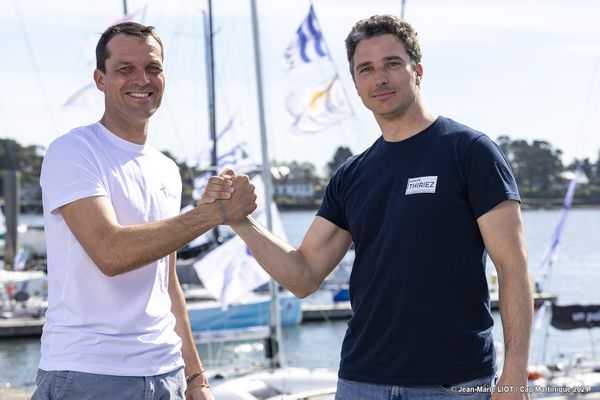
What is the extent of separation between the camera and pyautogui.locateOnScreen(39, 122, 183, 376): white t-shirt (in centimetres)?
304

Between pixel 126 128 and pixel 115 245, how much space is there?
51 centimetres

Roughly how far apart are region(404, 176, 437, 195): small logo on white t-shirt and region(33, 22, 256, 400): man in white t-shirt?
0.68 metres

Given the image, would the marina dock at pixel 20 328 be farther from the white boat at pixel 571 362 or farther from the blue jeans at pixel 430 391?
the blue jeans at pixel 430 391

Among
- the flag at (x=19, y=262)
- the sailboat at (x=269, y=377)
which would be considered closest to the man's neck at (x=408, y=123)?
the sailboat at (x=269, y=377)

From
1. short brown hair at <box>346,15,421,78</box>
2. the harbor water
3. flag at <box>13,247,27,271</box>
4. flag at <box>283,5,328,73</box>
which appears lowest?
the harbor water

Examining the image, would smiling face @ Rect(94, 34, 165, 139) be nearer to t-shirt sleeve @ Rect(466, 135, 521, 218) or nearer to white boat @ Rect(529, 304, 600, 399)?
t-shirt sleeve @ Rect(466, 135, 521, 218)

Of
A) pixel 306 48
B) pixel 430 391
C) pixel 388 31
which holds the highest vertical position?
pixel 306 48

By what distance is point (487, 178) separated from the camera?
305cm

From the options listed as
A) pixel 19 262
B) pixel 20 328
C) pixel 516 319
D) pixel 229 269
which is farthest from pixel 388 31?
pixel 19 262

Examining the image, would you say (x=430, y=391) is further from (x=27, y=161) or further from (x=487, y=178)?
(x=27, y=161)

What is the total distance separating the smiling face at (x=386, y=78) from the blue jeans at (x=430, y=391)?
94cm

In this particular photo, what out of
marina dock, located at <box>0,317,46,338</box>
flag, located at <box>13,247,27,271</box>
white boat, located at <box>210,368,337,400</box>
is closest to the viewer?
white boat, located at <box>210,368,337,400</box>

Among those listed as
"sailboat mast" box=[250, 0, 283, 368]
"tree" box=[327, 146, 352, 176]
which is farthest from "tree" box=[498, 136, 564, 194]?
"sailboat mast" box=[250, 0, 283, 368]

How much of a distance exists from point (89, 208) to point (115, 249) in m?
0.16
